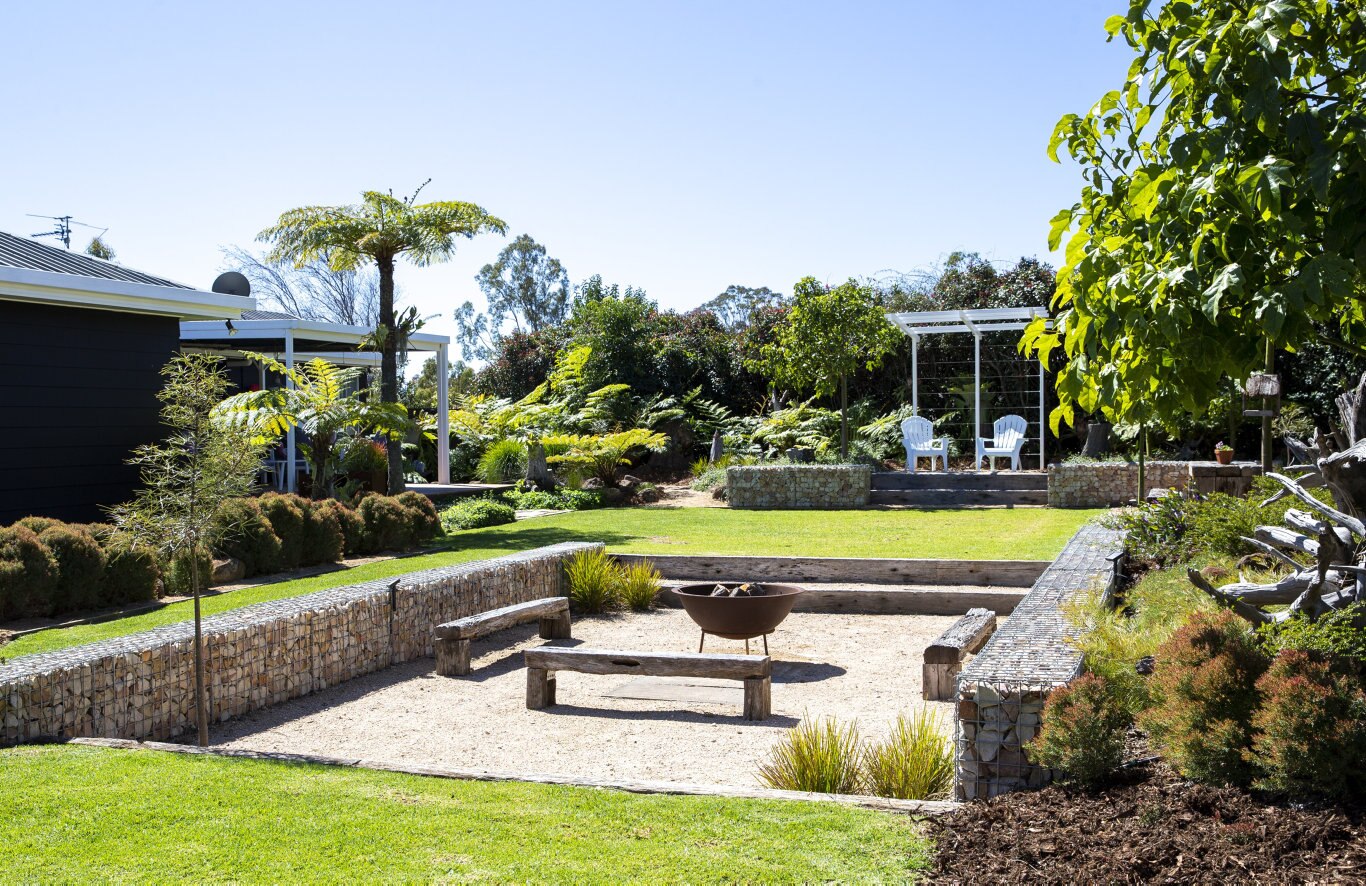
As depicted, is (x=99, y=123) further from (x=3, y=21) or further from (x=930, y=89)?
(x=930, y=89)

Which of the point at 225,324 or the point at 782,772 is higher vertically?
the point at 225,324

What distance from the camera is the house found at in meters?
11.0

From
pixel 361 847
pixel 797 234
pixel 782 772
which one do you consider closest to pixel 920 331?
pixel 797 234

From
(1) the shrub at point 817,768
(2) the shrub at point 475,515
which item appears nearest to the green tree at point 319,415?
(2) the shrub at point 475,515

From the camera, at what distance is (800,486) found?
55.7 ft

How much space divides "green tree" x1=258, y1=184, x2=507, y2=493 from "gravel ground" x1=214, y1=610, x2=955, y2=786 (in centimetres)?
694

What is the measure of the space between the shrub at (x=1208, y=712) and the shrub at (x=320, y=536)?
9.04 m

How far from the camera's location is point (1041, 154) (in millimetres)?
3432

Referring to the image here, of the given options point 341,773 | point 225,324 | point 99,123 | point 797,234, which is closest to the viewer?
point 341,773

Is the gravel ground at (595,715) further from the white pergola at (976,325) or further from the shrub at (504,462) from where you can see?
the shrub at (504,462)

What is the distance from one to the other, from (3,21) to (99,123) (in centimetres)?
682

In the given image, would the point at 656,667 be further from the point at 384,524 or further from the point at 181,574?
the point at 384,524

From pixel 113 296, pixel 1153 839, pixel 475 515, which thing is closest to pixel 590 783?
pixel 1153 839

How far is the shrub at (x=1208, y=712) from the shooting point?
3.45 m
